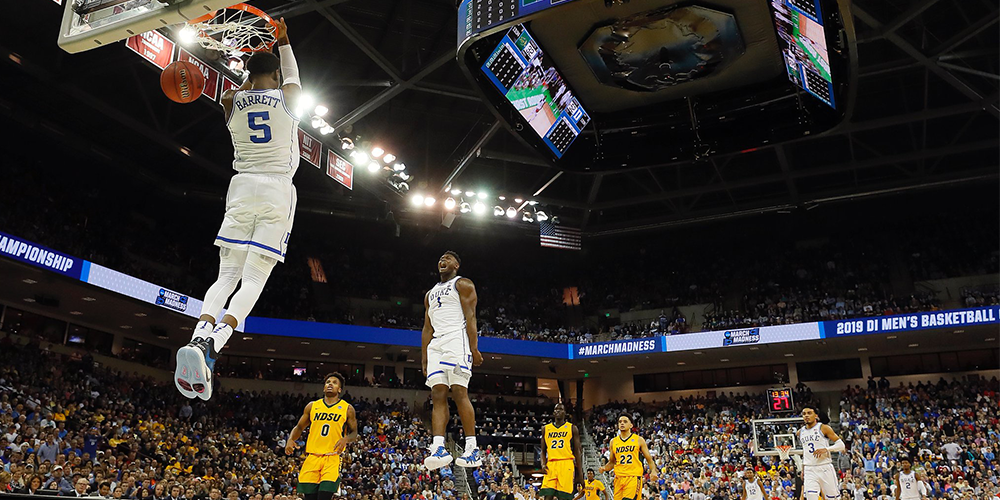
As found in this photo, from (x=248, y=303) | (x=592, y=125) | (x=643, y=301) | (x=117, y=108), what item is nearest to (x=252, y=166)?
(x=248, y=303)

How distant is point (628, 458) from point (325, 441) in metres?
4.81

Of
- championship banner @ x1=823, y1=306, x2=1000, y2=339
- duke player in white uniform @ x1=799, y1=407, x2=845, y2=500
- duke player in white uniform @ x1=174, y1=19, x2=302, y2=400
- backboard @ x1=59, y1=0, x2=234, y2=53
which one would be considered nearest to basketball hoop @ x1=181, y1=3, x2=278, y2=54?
backboard @ x1=59, y1=0, x2=234, y2=53

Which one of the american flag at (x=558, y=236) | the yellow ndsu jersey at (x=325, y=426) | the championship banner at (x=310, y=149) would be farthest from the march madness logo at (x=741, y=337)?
the yellow ndsu jersey at (x=325, y=426)

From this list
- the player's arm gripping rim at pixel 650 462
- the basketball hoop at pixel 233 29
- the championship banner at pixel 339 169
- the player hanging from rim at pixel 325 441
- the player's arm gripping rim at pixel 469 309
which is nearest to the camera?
the basketball hoop at pixel 233 29

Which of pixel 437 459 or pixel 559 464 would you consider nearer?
pixel 437 459

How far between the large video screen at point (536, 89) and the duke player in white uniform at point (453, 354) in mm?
5391

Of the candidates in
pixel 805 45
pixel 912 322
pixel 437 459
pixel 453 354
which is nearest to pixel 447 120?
pixel 805 45

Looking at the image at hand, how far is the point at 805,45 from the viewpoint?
32.6 ft

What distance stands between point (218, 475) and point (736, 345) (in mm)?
18094

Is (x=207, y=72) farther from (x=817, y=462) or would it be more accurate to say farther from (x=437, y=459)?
(x=817, y=462)

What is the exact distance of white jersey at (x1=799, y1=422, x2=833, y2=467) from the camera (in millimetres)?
10672

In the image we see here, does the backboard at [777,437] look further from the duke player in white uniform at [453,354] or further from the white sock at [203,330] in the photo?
the white sock at [203,330]

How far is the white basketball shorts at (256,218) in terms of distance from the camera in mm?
4469

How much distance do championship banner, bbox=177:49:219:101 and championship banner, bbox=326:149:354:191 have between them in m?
4.17
